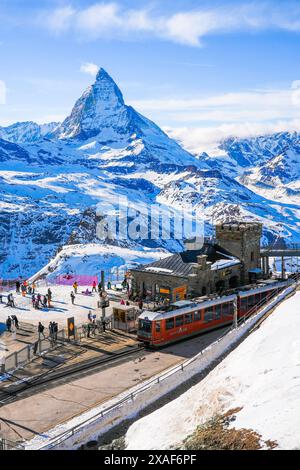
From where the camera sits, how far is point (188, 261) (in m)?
52.2

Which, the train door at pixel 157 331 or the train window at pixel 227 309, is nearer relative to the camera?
the train door at pixel 157 331

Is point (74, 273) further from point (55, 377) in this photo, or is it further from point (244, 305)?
point (55, 377)

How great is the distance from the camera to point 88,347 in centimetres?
3759

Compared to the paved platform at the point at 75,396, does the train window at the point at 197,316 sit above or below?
above

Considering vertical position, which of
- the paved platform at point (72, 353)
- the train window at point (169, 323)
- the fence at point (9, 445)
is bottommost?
the fence at point (9, 445)

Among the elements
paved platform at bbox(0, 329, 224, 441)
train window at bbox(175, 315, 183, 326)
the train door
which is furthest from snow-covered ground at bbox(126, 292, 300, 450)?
train window at bbox(175, 315, 183, 326)

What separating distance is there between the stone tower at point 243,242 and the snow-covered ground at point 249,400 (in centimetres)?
2459

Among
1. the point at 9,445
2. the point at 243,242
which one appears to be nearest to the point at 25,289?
the point at 243,242

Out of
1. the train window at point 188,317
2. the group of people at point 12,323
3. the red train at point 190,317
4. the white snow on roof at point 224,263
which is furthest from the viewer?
the white snow on roof at point 224,263

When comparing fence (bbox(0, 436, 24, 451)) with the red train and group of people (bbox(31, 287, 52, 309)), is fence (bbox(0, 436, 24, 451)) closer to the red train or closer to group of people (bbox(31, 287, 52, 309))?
the red train

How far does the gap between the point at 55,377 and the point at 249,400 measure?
531 inches

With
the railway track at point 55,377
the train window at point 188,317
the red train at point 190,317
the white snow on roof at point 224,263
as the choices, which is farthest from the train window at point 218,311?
the railway track at point 55,377

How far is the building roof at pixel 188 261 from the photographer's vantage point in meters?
50.8

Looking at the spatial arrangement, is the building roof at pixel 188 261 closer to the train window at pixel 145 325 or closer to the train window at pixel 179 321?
the train window at pixel 179 321
